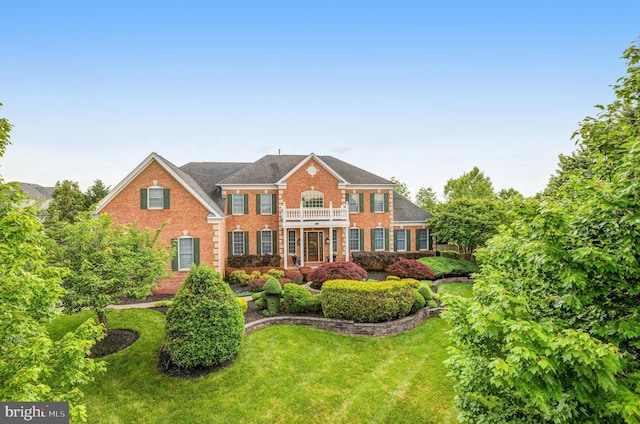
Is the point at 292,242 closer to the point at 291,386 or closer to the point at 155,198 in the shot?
the point at 155,198

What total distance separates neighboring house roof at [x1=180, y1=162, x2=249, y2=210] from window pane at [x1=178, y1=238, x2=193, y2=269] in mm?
6882

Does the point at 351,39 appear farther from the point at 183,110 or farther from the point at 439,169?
the point at 439,169

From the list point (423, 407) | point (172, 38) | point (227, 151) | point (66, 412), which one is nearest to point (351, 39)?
point (172, 38)

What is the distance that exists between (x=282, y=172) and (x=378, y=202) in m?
8.61

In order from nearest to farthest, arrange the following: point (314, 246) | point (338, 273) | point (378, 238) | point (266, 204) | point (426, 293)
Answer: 1. point (426, 293)
2. point (338, 273)
3. point (266, 204)
4. point (314, 246)
5. point (378, 238)

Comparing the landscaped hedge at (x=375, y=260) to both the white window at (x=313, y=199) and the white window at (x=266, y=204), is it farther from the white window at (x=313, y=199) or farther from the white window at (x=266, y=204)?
the white window at (x=266, y=204)

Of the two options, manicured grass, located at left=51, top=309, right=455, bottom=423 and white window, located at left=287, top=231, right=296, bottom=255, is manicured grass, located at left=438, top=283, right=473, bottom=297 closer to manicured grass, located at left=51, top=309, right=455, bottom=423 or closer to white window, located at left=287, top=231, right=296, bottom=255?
manicured grass, located at left=51, top=309, right=455, bottom=423

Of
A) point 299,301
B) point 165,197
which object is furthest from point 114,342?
point 165,197

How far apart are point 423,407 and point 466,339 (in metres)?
3.92

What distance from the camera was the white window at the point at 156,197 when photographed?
15.8 m

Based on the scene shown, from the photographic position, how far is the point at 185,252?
52.4 feet

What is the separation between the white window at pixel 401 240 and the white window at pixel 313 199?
731 cm

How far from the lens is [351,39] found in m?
16.0

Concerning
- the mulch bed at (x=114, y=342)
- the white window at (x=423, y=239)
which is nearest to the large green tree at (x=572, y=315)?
the mulch bed at (x=114, y=342)
